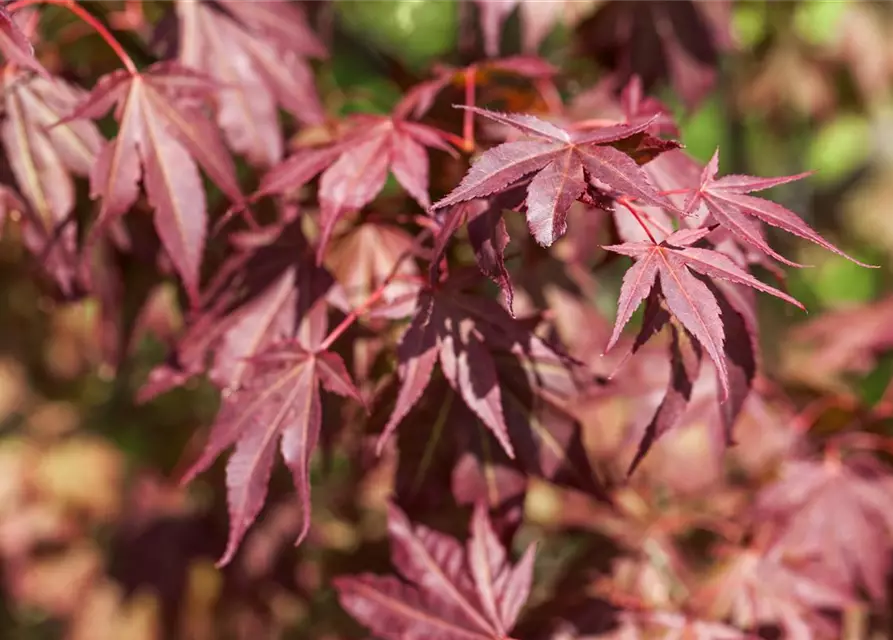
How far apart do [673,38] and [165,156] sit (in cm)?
98

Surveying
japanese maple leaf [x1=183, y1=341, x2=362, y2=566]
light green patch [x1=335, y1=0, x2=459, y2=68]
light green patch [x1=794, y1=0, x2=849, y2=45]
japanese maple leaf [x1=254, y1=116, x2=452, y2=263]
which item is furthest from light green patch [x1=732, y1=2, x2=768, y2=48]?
japanese maple leaf [x1=183, y1=341, x2=362, y2=566]

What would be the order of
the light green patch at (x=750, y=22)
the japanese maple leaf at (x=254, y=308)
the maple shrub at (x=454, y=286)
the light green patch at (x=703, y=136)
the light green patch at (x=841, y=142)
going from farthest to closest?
the light green patch at (x=703, y=136) → the light green patch at (x=841, y=142) → the light green patch at (x=750, y=22) → the japanese maple leaf at (x=254, y=308) → the maple shrub at (x=454, y=286)

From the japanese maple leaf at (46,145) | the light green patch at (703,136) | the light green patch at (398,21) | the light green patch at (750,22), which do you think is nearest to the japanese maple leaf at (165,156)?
the japanese maple leaf at (46,145)

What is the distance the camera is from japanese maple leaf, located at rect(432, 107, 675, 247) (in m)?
0.75

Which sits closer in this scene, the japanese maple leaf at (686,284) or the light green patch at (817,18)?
the japanese maple leaf at (686,284)

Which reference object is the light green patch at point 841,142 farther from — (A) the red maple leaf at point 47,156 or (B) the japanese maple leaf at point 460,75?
(A) the red maple leaf at point 47,156

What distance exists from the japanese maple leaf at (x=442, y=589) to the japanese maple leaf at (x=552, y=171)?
49cm

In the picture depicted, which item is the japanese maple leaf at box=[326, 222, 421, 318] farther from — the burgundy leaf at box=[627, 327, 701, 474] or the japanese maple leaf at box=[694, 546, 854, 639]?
the japanese maple leaf at box=[694, 546, 854, 639]

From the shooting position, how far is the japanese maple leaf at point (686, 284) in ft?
2.45

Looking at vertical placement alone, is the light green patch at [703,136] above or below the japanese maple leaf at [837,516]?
below

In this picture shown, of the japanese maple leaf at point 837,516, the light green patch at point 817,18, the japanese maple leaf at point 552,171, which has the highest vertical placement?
the japanese maple leaf at point 552,171

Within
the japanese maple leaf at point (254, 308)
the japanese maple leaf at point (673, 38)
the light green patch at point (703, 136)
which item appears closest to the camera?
the japanese maple leaf at point (254, 308)

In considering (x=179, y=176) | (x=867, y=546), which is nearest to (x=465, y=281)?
(x=179, y=176)

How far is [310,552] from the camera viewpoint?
5.98ft
